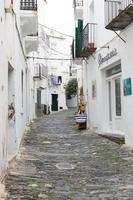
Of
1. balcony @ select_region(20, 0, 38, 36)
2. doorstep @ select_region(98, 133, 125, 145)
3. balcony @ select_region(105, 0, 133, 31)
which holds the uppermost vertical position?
balcony @ select_region(20, 0, 38, 36)

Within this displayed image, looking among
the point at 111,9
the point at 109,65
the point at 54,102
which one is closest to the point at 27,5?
the point at 109,65

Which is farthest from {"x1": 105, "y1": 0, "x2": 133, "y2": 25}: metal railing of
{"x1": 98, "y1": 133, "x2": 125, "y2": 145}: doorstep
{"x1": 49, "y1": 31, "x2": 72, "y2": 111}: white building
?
{"x1": 49, "y1": 31, "x2": 72, "y2": 111}: white building

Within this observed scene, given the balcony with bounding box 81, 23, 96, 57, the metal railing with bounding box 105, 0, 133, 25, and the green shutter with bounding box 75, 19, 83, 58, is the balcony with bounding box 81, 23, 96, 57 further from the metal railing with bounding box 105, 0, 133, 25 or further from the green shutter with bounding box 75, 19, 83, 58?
the metal railing with bounding box 105, 0, 133, 25

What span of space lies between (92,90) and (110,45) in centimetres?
511

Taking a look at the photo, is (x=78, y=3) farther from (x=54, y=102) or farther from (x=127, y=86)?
(x=54, y=102)

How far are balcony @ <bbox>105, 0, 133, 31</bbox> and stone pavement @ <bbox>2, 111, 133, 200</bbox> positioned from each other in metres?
3.89

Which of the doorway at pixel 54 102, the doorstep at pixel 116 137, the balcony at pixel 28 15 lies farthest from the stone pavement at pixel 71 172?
the doorway at pixel 54 102

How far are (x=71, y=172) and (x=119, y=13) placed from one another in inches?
204

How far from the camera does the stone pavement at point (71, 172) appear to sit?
8.30 m

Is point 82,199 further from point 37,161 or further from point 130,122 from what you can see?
point 130,122

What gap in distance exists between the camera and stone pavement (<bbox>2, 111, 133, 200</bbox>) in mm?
8297

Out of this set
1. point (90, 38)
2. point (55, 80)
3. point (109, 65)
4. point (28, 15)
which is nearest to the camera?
point (109, 65)

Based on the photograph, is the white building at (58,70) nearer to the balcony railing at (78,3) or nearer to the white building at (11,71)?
the balcony railing at (78,3)

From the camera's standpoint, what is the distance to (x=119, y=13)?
13.2 meters
